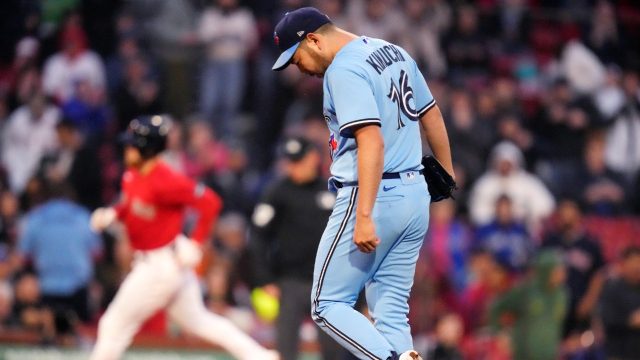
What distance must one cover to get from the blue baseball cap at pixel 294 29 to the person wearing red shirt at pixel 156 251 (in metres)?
2.45

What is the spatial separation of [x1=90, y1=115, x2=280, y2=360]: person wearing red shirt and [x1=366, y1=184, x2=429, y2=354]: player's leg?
225 cm

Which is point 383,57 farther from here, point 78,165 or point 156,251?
point 78,165

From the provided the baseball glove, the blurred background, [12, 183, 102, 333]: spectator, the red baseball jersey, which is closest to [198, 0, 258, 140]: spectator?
the blurred background

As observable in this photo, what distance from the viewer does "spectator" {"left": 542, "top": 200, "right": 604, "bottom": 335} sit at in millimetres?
13469

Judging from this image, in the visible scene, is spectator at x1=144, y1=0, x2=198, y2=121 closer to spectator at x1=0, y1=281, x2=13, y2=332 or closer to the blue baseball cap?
spectator at x1=0, y1=281, x2=13, y2=332

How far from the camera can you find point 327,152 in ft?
48.7

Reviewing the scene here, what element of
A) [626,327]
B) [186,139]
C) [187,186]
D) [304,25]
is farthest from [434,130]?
[186,139]

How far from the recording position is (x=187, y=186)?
346 inches

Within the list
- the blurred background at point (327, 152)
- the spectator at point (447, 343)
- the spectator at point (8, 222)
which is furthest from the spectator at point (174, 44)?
the spectator at point (447, 343)

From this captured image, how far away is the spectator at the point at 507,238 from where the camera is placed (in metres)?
14.0

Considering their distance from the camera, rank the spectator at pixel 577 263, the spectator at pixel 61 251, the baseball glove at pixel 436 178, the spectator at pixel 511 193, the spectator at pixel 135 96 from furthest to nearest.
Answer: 1. the spectator at pixel 135 96
2. the spectator at pixel 511 193
3. the spectator at pixel 577 263
4. the spectator at pixel 61 251
5. the baseball glove at pixel 436 178

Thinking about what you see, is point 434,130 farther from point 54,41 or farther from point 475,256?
point 54,41

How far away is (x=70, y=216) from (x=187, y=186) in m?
4.37

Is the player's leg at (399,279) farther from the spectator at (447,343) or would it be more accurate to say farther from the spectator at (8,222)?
the spectator at (8,222)
